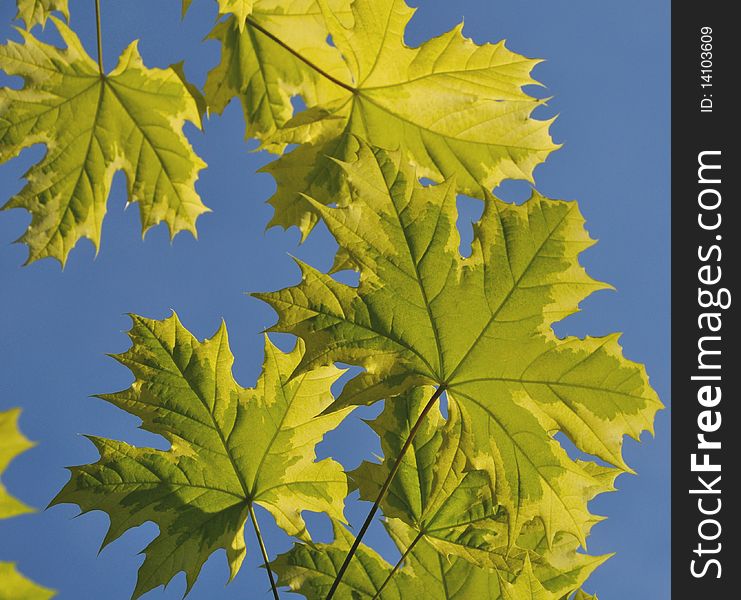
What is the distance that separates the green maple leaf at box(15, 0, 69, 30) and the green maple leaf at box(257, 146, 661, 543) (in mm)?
1062

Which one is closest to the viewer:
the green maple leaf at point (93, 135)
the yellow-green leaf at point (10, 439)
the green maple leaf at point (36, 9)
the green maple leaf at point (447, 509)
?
the yellow-green leaf at point (10, 439)

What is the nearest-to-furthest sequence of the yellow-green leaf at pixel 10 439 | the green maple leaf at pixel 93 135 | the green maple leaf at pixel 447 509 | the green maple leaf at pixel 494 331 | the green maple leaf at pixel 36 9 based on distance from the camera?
the yellow-green leaf at pixel 10 439, the green maple leaf at pixel 494 331, the green maple leaf at pixel 447 509, the green maple leaf at pixel 36 9, the green maple leaf at pixel 93 135

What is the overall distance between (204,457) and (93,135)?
3.80 feet

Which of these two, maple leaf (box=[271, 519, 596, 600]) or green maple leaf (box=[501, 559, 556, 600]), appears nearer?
green maple leaf (box=[501, 559, 556, 600])

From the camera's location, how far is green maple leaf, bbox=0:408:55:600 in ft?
2.05

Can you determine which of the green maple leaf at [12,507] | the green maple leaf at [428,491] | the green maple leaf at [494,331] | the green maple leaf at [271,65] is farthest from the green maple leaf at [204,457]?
the green maple leaf at [12,507]

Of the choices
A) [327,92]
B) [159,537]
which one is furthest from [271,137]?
[159,537]

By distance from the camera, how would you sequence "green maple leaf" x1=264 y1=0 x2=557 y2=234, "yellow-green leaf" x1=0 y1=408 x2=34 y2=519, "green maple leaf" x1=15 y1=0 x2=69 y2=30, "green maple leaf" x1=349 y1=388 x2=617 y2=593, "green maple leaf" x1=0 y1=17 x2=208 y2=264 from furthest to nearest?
"green maple leaf" x1=0 y1=17 x2=208 y2=264 → "green maple leaf" x1=264 y1=0 x2=557 y2=234 → "green maple leaf" x1=15 y1=0 x2=69 y2=30 → "green maple leaf" x1=349 y1=388 x2=617 y2=593 → "yellow-green leaf" x1=0 y1=408 x2=34 y2=519

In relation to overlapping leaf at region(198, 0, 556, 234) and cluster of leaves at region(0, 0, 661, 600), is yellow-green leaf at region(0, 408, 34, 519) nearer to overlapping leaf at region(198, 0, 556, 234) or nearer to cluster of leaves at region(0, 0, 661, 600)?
cluster of leaves at region(0, 0, 661, 600)

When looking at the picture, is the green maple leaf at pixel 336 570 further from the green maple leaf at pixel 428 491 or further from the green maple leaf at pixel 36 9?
the green maple leaf at pixel 36 9

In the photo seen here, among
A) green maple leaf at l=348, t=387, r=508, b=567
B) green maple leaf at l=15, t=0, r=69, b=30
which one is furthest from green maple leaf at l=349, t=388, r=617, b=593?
green maple leaf at l=15, t=0, r=69, b=30

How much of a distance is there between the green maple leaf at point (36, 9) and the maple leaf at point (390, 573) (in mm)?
1519

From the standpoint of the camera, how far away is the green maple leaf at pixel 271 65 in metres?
2.41

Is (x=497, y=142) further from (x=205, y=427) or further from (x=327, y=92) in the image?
(x=205, y=427)
